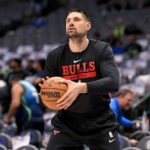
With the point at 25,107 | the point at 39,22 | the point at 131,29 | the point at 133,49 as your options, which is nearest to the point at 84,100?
the point at 25,107

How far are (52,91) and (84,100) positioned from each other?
209 mm

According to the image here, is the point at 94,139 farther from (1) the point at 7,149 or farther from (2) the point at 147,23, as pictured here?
(2) the point at 147,23

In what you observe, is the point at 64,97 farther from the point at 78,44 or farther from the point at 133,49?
the point at 133,49

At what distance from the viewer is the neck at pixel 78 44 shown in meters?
3.51

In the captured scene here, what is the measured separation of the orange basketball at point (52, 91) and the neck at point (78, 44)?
0.28 m

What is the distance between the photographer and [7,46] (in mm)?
16812

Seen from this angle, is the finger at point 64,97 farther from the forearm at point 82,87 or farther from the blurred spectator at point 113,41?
the blurred spectator at point 113,41

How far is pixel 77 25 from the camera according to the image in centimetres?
345

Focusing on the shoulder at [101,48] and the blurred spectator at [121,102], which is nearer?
the shoulder at [101,48]

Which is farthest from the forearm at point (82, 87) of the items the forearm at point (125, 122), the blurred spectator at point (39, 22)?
the blurred spectator at point (39, 22)

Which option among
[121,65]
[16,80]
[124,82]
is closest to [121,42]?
[121,65]

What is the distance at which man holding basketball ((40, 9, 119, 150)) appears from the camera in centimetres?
342

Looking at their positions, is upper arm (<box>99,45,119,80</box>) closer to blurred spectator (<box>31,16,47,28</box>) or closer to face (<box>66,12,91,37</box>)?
face (<box>66,12,91,37</box>)

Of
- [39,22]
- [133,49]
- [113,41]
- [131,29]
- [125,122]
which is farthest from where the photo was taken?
[39,22]
